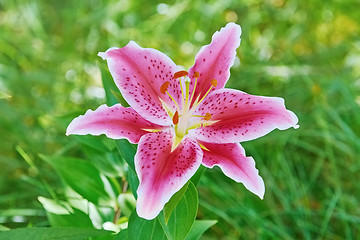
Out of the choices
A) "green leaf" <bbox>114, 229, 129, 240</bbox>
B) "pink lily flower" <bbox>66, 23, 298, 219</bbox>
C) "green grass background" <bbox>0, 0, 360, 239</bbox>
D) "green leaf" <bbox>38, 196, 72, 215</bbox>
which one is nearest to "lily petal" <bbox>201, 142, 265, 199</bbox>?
"pink lily flower" <bbox>66, 23, 298, 219</bbox>

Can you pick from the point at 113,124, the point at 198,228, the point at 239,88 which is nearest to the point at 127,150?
the point at 113,124

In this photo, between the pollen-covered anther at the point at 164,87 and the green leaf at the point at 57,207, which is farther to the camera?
the green leaf at the point at 57,207

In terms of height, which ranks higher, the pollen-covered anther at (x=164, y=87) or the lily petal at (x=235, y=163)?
the pollen-covered anther at (x=164, y=87)

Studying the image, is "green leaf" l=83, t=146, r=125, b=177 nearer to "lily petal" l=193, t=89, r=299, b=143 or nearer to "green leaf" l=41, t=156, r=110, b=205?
"green leaf" l=41, t=156, r=110, b=205

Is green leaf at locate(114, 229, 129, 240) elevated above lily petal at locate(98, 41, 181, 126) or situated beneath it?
situated beneath

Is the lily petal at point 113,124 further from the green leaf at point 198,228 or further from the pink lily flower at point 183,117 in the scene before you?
the green leaf at point 198,228

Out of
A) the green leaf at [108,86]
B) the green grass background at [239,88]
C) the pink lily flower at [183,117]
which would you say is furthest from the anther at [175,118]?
the green grass background at [239,88]

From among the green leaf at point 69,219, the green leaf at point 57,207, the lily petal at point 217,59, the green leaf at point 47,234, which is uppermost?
the lily petal at point 217,59
